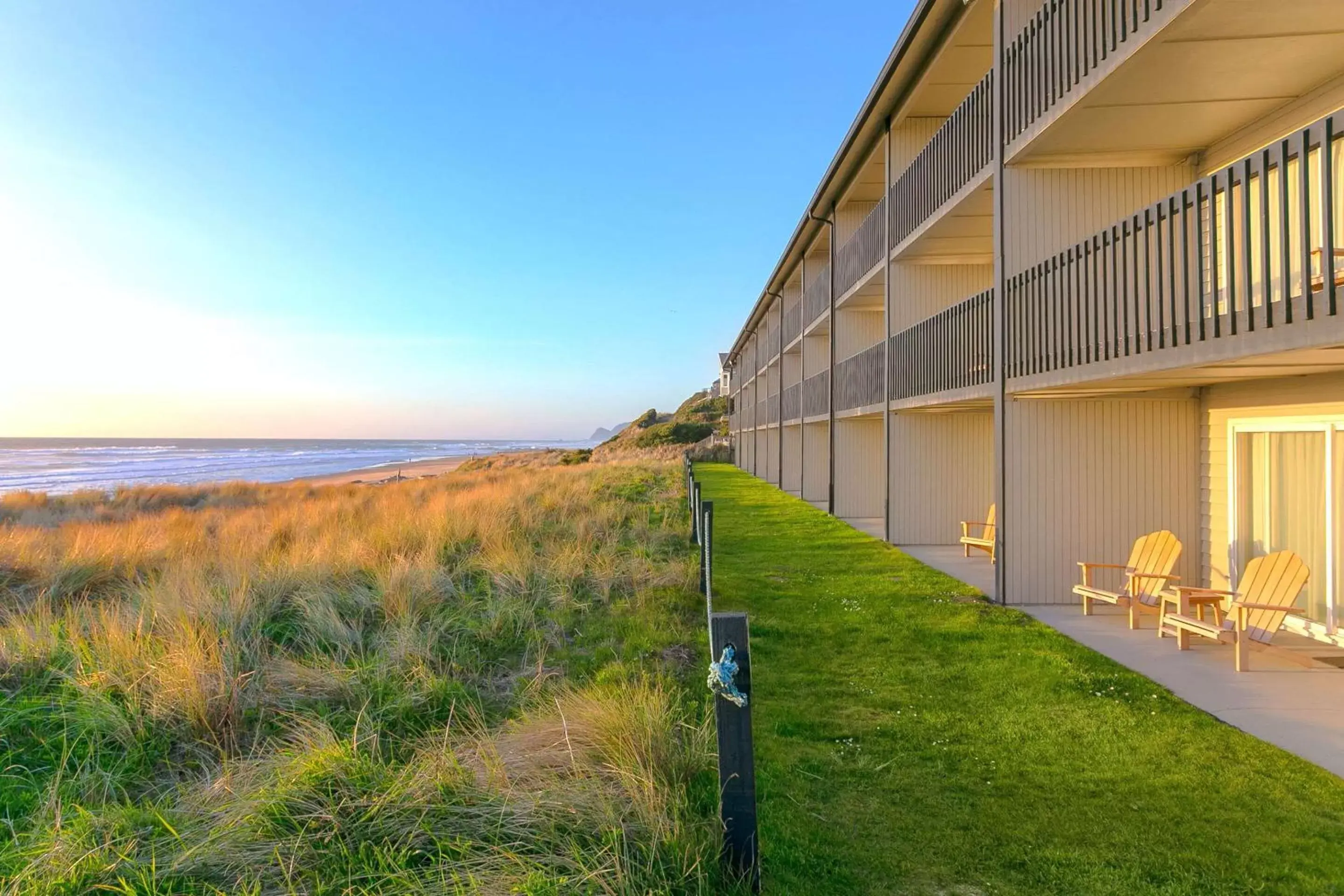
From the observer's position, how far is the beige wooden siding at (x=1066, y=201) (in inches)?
304

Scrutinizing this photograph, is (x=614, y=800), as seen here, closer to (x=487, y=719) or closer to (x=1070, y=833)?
(x=487, y=719)

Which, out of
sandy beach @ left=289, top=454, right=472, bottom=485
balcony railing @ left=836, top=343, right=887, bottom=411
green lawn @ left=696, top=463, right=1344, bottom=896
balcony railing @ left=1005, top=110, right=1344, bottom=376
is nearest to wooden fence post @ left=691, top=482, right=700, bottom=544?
green lawn @ left=696, top=463, right=1344, bottom=896

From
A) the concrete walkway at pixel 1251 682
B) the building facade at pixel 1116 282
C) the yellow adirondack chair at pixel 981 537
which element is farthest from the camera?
the yellow adirondack chair at pixel 981 537

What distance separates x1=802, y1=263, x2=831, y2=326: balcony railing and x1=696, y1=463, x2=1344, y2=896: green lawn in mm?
12465

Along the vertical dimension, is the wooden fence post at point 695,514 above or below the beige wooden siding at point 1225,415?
below

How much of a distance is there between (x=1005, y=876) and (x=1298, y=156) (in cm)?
423

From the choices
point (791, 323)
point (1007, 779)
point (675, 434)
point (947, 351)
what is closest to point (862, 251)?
point (947, 351)

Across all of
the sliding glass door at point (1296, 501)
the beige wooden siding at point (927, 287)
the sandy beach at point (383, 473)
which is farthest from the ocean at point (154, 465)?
the sliding glass door at point (1296, 501)

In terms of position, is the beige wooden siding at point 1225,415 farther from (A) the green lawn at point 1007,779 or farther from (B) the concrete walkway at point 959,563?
(A) the green lawn at point 1007,779

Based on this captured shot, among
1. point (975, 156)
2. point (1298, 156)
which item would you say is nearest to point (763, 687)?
point (1298, 156)

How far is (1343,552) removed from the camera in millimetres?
5879

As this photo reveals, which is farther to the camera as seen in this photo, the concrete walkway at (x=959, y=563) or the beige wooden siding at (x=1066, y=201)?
the concrete walkway at (x=959, y=563)

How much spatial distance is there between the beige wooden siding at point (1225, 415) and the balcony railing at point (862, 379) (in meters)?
5.38

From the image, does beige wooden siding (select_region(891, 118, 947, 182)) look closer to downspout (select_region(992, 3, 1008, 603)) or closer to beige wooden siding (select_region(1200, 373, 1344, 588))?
downspout (select_region(992, 3, 1008, 603))
